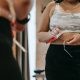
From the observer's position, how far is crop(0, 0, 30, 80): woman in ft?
3.03

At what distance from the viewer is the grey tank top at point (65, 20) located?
82.0 inches

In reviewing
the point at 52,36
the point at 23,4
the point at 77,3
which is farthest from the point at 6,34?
the point at 77,3

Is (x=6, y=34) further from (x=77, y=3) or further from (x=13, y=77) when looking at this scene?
(x=77, y=3)

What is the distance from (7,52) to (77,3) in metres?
1.33

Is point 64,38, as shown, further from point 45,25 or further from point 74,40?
point 45,25

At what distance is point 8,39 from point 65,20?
118 cm

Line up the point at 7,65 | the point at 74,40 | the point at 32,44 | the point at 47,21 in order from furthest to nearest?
1. the point at 32,44
2. the point at 47,21
3. the point at 74,40
4. the point at 7,65

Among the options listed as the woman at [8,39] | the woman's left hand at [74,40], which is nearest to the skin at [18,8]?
the woman at [8,39]

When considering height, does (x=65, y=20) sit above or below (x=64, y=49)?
above

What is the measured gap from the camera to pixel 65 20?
82.6 inches

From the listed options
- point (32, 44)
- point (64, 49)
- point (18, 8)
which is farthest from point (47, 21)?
point (32, 44)

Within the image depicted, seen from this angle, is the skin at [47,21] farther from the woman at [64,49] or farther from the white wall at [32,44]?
the white wall at [32,44]

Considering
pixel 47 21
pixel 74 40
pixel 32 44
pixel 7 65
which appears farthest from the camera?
pixel 32 44

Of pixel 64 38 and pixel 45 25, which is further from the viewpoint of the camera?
pixel 45 25
